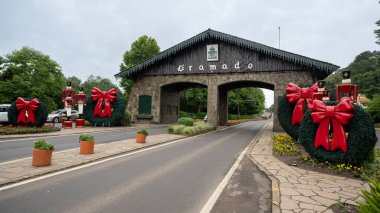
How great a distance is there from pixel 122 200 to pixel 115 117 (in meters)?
20.3

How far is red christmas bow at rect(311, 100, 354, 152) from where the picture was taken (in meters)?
7.65

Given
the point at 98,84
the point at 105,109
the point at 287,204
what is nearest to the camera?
the point at 287,204

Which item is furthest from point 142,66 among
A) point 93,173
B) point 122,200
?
point 122,200

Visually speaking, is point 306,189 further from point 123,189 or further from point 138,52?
point 138,52

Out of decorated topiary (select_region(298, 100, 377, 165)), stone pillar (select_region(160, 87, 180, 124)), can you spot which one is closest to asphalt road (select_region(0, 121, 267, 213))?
decorated topiary (select_region(298, 100, 377, 165))

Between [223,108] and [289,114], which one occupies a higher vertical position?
[223,108]

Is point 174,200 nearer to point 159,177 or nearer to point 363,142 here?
point 159,177

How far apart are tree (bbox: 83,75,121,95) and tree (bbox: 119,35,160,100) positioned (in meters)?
37.6

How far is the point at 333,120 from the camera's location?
7965mm

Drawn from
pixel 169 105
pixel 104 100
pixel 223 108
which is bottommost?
pixel 223 108

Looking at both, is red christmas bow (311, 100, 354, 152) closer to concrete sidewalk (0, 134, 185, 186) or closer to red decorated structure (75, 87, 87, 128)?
concrete sidewalk (0, 134, 185, 186)

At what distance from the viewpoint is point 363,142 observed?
7.28m

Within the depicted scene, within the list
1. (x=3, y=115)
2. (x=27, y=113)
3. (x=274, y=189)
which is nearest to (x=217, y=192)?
(x=274, y=189)

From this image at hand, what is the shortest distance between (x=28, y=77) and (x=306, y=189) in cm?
4244
